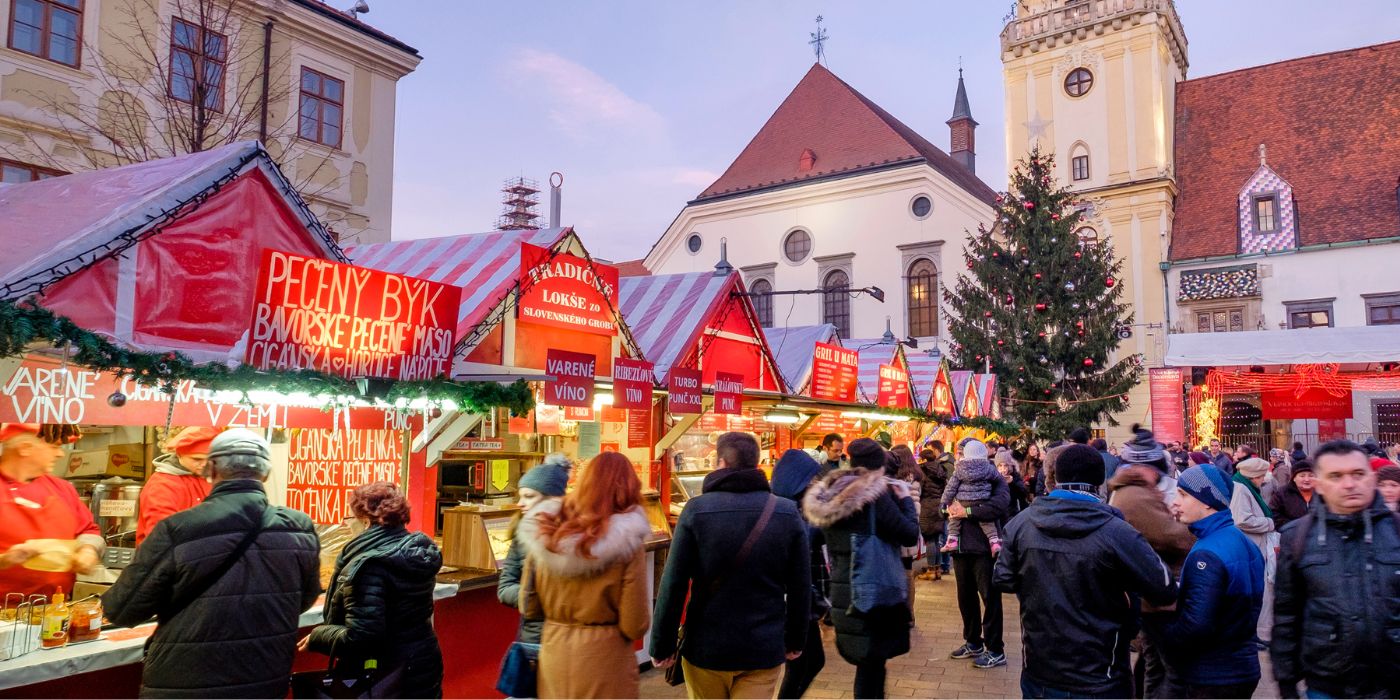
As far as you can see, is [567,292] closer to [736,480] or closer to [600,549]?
[736,480]

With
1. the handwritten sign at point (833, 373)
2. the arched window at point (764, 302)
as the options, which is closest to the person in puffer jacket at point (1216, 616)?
the handwritten sign at point (833, 373)

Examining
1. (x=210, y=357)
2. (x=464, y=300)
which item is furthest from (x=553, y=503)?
(x=464, y=300)

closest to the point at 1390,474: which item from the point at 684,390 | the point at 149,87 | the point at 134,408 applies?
the point at 684,390

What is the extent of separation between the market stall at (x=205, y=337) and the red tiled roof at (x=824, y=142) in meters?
29.7

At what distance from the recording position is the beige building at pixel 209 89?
41.7 ft

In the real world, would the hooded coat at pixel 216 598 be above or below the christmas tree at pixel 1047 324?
below

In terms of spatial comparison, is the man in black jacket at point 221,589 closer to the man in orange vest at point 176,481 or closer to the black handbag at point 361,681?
the black handbag at point 361,681

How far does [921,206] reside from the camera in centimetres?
3288

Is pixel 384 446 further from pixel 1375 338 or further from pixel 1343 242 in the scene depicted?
pixel 1343 242

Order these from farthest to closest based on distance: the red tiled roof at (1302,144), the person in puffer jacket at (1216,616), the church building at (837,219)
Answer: the church building at (837,219) < the red tiled roof at (1302,144) < the person in puffer jacket at (1216,616)

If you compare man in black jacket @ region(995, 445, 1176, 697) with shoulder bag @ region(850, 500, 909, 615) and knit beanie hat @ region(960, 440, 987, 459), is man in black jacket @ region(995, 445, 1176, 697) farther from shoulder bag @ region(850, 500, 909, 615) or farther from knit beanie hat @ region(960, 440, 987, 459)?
knit beanie hat @ region(960, 440, 987, 459)

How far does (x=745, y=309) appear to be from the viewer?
11.4 m

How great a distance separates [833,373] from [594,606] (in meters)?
9.42

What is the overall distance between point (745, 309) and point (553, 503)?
7.59 m
